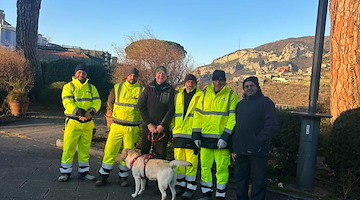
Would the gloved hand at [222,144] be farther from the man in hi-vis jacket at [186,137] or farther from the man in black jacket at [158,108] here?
the man in black jacket at [158,108]

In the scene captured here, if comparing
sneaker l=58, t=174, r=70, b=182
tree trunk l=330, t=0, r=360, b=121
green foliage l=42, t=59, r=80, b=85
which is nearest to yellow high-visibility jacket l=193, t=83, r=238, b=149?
sneaker l=58, t=174, r=70, b=182

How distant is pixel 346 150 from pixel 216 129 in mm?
2459

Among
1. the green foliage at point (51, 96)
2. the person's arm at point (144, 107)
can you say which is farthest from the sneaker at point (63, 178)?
the green foliage at point (51, 96)

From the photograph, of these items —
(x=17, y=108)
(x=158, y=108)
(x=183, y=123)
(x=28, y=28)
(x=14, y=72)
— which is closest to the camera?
(x=183, y=123)

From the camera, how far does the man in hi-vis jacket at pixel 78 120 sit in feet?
18.1

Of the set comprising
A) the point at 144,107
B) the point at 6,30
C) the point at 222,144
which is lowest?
the point at 222,144

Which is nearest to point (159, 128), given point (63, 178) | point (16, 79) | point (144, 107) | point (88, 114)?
point (144, 107)

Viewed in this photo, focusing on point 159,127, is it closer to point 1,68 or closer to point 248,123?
point 248,123

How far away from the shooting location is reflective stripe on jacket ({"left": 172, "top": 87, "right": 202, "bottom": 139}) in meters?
5.15

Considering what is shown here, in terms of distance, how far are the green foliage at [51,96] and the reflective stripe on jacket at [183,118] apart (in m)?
13.2

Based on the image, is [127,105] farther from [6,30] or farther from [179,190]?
[6,30]

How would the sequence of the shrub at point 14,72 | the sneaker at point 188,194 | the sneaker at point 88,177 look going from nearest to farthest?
the sneaker at point 188,194 → the sneaker at point 88,177 → the shrub at point 14,72

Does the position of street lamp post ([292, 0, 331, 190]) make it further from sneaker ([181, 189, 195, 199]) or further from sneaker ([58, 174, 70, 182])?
sneaker ([58, 174, 70, 182])

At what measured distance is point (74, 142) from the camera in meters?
5.58
